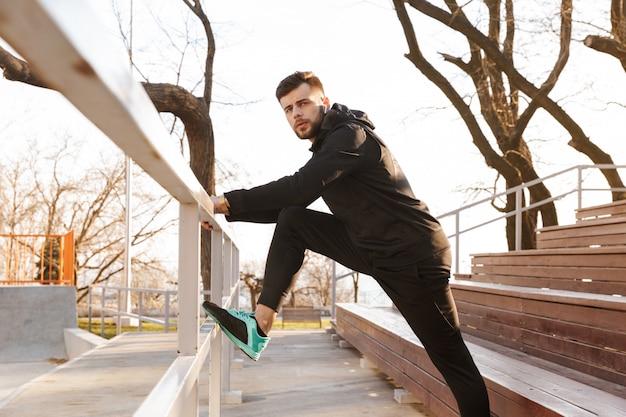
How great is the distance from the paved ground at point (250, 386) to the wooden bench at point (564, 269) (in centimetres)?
157

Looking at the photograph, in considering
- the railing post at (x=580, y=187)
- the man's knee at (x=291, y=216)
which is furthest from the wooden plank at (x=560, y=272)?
the man's knee at (x=291, y=216)

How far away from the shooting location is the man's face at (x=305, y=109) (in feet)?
8.05

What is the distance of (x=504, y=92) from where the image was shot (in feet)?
44.5

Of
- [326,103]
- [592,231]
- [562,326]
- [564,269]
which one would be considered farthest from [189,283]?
[592,231]

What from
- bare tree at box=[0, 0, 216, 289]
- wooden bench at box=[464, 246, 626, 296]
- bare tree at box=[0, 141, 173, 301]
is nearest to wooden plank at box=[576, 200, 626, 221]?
wooden bench at box=[464, 246, 626, 296]

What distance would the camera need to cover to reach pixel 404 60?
1352cm

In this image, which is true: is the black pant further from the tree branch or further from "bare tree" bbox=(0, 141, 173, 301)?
"bare tree" bbox=(0, 141, 173, 301)

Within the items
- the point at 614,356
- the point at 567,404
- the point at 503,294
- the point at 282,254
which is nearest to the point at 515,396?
the point at 567,404

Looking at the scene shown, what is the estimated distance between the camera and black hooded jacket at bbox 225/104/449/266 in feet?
7.09

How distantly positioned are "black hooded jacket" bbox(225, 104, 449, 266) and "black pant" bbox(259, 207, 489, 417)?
6 centimetres

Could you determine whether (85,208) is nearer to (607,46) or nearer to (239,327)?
(607,46)

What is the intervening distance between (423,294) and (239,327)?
0.65 m

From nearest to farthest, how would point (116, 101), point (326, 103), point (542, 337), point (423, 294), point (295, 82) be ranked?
point (116, 101) → point (423, 294) → point (295, 82) → point (326, 103) → point (542, 337)

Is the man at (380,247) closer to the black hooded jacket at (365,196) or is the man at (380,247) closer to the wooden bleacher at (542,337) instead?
the black hooded jacket at (365,196)
